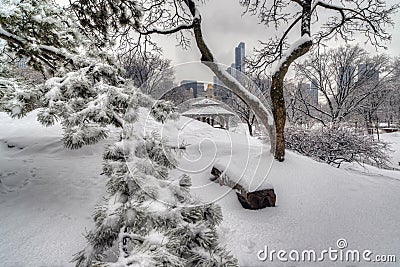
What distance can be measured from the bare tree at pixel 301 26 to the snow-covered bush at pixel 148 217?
10.1 feet

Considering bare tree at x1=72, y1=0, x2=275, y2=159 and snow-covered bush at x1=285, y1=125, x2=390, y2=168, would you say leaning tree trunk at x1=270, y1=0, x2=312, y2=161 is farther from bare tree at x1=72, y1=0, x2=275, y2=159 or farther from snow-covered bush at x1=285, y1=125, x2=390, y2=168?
snow-covered bush at x1=285, y1=125, x2=390, y2=168

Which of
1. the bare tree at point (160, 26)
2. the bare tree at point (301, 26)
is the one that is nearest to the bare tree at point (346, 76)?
the bare tree at point (301, 26)

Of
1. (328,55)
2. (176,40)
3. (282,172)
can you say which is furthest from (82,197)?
(328,55)

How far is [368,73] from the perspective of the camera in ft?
43.9

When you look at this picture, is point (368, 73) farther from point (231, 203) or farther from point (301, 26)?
point (231, 203)

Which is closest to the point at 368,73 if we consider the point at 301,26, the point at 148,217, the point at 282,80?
the point at 301,26

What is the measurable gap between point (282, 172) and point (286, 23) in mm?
3977

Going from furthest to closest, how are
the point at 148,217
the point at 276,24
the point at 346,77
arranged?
the point at 346,77, the point at 276,24, the point at 148,217

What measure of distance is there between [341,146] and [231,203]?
514 cm

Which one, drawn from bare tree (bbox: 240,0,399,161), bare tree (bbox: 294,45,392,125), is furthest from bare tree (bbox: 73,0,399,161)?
bare tree (bbox: 294,45,392,125)

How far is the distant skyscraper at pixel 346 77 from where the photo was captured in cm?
1355

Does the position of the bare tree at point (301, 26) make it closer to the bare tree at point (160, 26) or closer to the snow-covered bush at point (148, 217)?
the bare tree at point (160, 26)

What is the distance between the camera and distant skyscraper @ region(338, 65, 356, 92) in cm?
1355

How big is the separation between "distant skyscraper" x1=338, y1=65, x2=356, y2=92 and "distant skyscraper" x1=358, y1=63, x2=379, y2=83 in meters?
0.50
